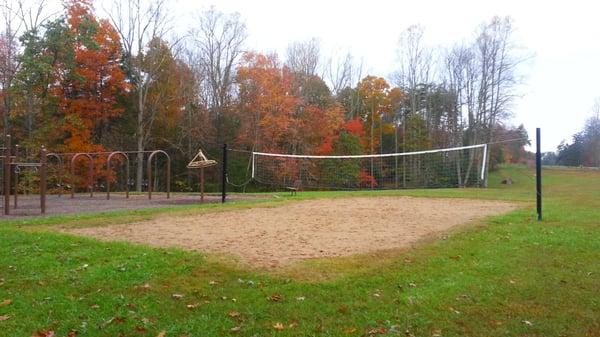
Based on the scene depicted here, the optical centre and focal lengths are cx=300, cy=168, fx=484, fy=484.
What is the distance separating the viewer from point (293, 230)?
8344 mm

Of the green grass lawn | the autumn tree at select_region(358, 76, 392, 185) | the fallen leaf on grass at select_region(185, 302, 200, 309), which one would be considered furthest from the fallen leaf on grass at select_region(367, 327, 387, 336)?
the autumn tree at select_region(358, 76, 392, 185)

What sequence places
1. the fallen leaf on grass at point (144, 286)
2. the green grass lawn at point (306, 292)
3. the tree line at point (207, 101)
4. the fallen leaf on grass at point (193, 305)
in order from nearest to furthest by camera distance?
the green grass lawn at point (306, 292) < the fallen leaf on grass at point (193, 305) < the fallen leaf on grass at point (144, 286) < the tree line at point (207, 101)

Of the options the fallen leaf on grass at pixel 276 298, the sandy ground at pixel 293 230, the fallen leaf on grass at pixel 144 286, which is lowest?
the fallen leaf on grass at pixel 276 298

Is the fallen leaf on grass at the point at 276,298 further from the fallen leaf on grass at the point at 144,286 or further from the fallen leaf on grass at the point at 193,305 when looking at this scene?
the fallen leaf on grass at the point at 144,286

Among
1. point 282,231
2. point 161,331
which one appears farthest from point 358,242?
point 161,331

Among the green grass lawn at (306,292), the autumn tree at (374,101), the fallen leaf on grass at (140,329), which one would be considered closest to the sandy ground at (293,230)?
the green grass lawn at (306,292)

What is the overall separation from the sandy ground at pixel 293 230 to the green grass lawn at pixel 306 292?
0.54m

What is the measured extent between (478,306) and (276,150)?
31.0m

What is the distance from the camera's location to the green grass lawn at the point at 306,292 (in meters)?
3.92

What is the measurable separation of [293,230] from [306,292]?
362 centimetres

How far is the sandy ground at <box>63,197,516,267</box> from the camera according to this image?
21.7 ft

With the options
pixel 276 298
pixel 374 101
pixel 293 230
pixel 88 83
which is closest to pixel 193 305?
pixel 276 298

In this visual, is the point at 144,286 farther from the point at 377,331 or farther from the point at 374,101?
the point at 374,101

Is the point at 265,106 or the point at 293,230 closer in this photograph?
the point at 293,230
